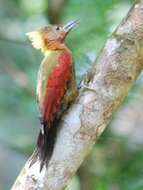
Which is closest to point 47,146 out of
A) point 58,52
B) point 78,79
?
point 58,52

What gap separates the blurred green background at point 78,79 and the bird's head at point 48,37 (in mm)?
326

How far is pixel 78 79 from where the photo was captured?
2.88 metres

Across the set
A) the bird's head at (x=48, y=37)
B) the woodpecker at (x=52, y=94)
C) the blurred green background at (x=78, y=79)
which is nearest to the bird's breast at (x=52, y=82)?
the woodpecker at (x=52, y=94)

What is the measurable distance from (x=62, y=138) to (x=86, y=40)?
1251mm

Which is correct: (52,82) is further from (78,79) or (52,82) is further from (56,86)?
(78,79)

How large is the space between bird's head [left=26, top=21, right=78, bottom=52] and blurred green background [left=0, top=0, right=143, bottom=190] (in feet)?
1.07

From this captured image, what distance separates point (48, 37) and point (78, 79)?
0.40 metres

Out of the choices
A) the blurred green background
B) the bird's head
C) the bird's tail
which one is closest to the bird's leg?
the bird's tail

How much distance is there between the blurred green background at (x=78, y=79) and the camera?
3281mm

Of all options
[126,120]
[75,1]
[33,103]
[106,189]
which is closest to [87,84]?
[106,189]

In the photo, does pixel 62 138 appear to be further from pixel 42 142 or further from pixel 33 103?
pixel 33 103

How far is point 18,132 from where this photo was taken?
478 cm

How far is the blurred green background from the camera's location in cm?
328

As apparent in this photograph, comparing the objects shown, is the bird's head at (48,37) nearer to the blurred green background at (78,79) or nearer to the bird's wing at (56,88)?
the bird's wing at (56,88)
